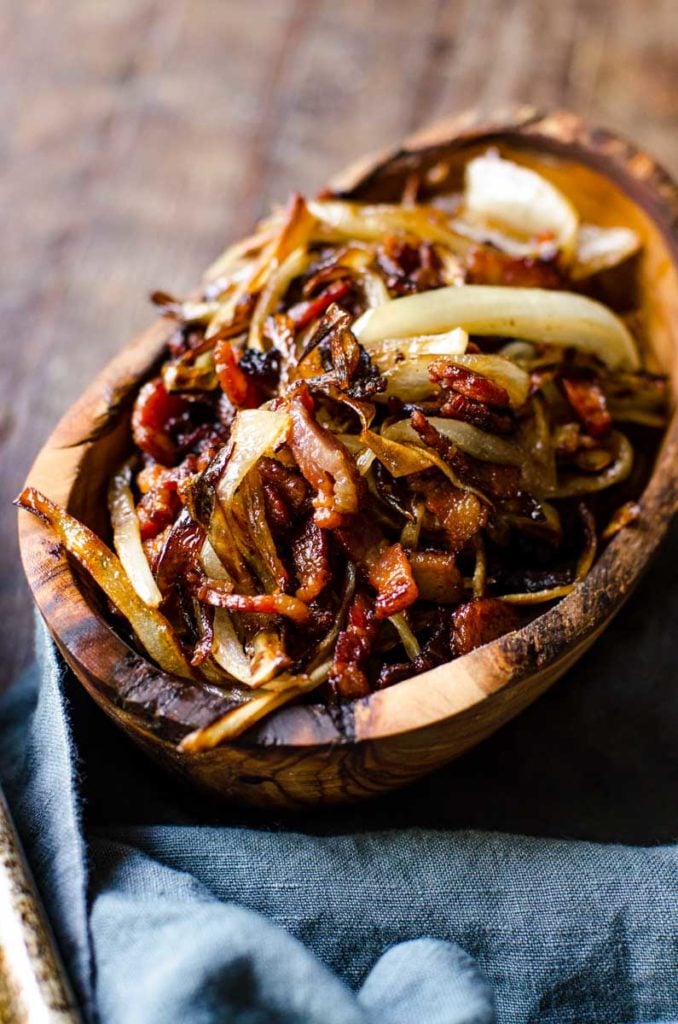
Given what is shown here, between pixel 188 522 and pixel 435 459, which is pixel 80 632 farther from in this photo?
pixel 435 459

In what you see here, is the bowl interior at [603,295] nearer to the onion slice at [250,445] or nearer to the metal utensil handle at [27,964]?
the onion slice at [250,445]

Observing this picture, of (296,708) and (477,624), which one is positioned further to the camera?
(477,624)

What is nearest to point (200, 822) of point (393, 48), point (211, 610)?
point (211, 610)

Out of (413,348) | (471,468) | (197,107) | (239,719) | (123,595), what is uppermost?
(197,107)

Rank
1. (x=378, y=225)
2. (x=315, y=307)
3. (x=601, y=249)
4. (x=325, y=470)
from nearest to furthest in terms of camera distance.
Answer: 1. (x=325, y=470)
2. (x=315, y=307)
3. (x=378, y=225)
4. (x=601, y=249)

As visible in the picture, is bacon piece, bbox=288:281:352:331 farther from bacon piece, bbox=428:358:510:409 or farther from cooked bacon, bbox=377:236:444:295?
bacon piece, bbox=428:358:510:409

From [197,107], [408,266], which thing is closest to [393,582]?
[408,266]

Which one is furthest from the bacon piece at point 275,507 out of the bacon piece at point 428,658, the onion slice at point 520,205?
the onion slice at point 520,205

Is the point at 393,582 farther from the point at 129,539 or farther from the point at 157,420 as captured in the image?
the point at 157,420
